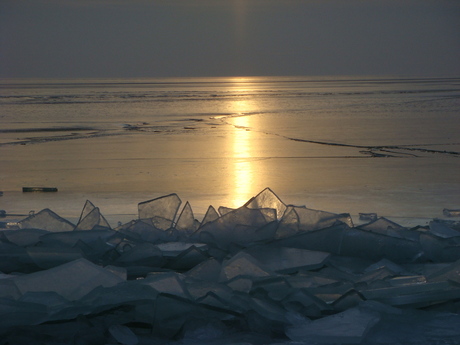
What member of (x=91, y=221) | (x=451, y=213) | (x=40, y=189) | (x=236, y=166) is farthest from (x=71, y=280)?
(x=236, y=166)

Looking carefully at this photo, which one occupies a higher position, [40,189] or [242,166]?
[242,166]

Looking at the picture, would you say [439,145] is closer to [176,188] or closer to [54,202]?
[176,188]

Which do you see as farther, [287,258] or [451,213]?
[451,213]

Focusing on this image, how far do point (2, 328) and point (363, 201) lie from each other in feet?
11.5

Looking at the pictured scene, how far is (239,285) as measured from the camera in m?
2.38

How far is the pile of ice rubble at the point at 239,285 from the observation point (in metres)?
2.13

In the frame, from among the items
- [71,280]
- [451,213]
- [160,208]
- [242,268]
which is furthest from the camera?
[451,213]

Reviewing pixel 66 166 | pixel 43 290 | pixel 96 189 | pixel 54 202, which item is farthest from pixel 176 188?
pixel 43 290

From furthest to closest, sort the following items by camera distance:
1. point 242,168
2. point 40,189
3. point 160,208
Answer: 1. point 242,168
2. point 40,189
3. point 160,208

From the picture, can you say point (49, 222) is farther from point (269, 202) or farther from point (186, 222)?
point (269, 202)

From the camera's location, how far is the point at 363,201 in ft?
16.8

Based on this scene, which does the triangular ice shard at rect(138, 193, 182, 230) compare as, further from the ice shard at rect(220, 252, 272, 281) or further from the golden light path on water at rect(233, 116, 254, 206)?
the golden light path on water at rect(233, 116, 254, 206)

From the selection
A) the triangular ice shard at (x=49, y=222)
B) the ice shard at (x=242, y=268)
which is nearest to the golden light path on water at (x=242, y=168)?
the triangular ice shard at (x=49, y=222)

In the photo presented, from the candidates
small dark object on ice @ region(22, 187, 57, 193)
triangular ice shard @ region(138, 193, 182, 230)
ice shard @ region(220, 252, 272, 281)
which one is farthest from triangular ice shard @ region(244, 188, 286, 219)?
small dark object on ice @ region(22, 187, 57, 193)
